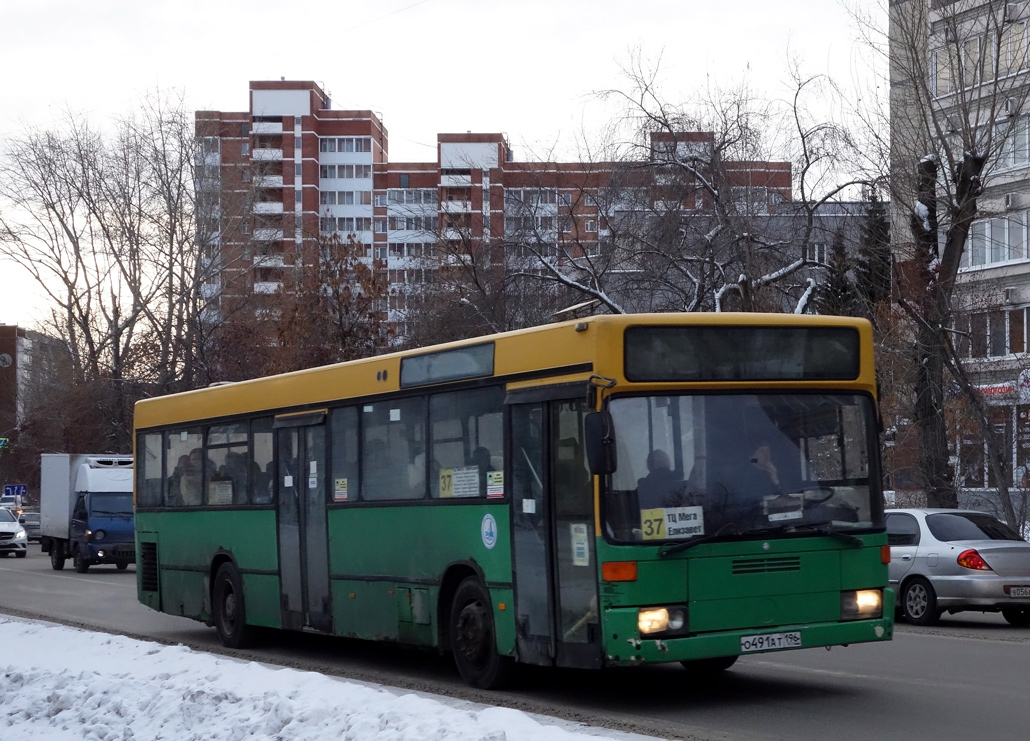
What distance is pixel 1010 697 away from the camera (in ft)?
33.2

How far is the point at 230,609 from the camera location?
15977 millimetres

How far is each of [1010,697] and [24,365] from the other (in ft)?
230

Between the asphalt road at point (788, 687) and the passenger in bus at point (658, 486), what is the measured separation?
56.9 inches

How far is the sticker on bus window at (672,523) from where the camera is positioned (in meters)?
9.45

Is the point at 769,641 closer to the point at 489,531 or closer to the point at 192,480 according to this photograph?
the point at 489,531

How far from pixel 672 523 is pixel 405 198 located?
219ft

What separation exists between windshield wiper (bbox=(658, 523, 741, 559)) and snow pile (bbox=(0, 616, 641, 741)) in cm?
157

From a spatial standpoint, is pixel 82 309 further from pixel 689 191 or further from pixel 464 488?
pixel 464 488

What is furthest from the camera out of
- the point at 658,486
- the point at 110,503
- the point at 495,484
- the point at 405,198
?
the point at 405,198

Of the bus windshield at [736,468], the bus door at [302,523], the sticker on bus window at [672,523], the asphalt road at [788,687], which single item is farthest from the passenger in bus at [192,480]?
the sticker on bus window at [672,523]

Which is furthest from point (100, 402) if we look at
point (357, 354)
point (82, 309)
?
point (357, 354)

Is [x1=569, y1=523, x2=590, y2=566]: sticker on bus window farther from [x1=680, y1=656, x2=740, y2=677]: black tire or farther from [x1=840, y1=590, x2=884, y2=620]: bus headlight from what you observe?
[x1=680, y1=656, x2=740, y2=677]: black tire

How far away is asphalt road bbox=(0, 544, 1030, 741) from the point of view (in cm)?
903

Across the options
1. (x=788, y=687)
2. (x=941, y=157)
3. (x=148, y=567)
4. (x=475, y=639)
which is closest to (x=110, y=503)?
(x=148, y=567)
